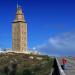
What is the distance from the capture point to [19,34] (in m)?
160

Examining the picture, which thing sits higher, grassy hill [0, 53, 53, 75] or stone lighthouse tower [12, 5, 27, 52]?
stone lighthouse tower [12, 5, 27, 52]

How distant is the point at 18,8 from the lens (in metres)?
176

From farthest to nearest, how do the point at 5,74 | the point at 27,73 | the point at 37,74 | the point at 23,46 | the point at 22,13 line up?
the point at 22,13 < the point at 23,46 < the point at 5,74 < the point at 37,74 < the point at 27,73

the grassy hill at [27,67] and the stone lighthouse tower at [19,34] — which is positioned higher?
the stone lighthouse tower at [19,34]

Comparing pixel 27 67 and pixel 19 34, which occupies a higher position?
pixel 19 34

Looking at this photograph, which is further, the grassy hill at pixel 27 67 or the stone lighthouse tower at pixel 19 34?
the stone lighthouse tower at pixel 19 34

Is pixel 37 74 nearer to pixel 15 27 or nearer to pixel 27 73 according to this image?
pixel 27 73

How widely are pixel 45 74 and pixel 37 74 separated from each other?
1368mm

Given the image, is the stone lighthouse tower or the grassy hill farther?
the stone lighthouse tower

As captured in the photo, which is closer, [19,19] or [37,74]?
[37,74]

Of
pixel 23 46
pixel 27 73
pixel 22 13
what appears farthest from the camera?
pixel 22 13

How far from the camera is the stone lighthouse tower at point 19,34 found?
15600 cm

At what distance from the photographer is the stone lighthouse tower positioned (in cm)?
15600

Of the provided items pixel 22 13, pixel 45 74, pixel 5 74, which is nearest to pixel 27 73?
pixel 45 74
